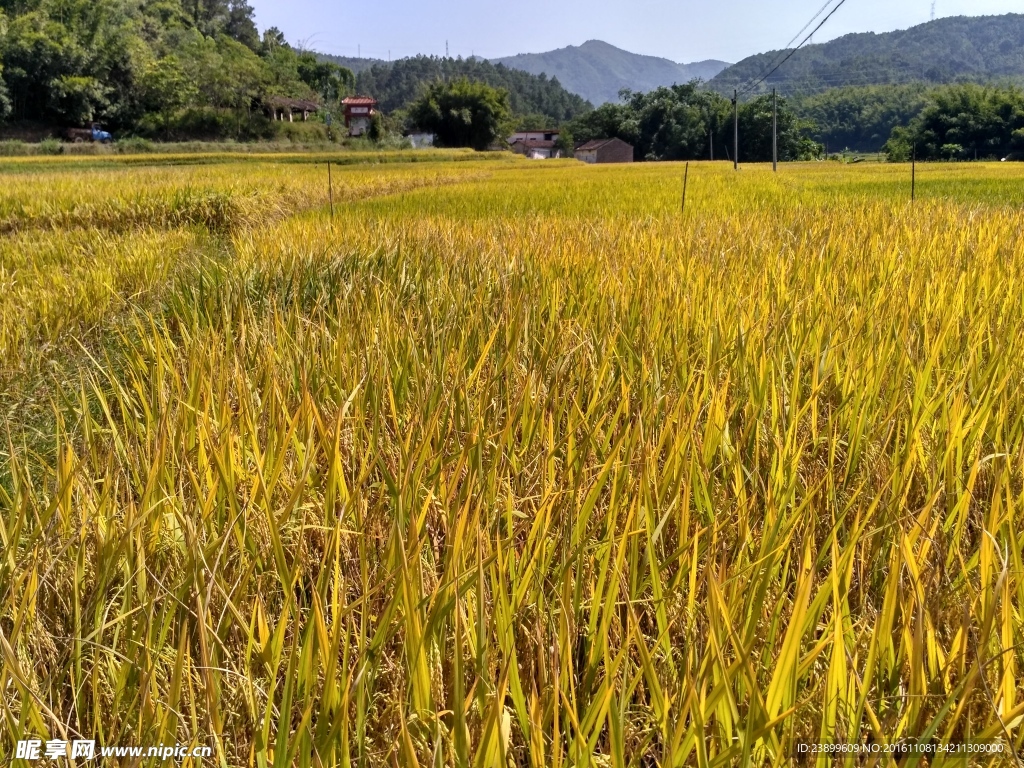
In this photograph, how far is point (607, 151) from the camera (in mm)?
64375

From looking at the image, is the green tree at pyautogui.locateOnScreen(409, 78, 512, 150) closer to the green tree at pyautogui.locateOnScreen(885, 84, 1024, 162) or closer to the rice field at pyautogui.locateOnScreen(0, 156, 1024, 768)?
the green tree at pyautogui.locateOnScreen(885, 84, 1024, 162)

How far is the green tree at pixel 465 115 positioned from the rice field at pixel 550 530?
184 feet

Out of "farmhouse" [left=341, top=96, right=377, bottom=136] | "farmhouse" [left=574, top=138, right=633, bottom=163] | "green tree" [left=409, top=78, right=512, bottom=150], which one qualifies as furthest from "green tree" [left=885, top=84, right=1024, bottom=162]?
"farmhouse" [left=341, top=96, right=377, bottom=136]

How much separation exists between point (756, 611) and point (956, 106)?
68659 mm

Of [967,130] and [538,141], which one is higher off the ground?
[538,141]

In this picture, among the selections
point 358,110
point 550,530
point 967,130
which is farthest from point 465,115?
point 550,530

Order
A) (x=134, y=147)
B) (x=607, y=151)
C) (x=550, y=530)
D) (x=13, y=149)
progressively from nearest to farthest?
(x=550, y=530)
(x=13, y=149)
(x=134, y=147)
(x=607, y=151)

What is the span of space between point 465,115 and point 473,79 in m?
80.9

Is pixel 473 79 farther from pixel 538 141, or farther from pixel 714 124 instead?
pixel 714 124

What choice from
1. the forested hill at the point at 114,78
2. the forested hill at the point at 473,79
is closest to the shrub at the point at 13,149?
the forested hill at the point at 114,78

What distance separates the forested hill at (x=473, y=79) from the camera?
398 feet

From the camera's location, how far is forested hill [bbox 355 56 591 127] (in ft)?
398

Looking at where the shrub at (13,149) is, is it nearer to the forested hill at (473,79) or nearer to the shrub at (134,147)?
the shrub at (134,147)

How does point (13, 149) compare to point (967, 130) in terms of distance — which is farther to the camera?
point (967, 130)
